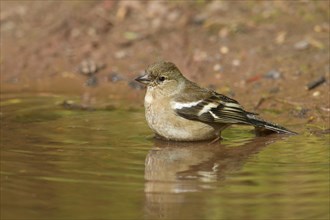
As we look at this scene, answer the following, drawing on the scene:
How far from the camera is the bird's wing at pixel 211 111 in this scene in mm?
9477

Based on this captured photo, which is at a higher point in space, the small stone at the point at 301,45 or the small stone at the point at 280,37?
the small stone at the point at 280,37

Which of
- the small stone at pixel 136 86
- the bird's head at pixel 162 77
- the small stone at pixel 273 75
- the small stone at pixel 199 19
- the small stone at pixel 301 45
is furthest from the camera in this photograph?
the small stone at pixel 199 19

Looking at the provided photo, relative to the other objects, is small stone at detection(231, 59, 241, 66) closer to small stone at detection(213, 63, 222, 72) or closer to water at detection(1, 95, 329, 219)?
small stone at detection(213, 63, 222, 72)

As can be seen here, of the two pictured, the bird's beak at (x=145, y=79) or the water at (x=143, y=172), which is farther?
the bird's beak at (x=145, y=79)

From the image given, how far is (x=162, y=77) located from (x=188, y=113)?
65 cm

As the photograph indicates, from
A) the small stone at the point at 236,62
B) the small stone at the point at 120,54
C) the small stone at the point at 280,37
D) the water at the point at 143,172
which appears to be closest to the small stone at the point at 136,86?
the small stone at the point at 120,54

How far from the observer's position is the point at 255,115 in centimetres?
977

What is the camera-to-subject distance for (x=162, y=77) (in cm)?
989

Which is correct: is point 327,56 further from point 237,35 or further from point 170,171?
point 170,171

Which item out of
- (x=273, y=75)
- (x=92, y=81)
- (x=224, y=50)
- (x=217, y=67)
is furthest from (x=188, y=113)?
(x=224, y=50)

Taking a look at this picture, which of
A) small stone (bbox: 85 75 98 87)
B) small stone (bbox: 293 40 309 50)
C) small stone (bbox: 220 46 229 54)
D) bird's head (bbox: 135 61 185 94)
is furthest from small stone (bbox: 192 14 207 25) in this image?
bird's head (bbox: 135 61 185 94)

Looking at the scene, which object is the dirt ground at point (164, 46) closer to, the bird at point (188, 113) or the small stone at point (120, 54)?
the small stone at point (120, 54)

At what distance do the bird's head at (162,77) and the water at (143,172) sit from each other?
0.55 m

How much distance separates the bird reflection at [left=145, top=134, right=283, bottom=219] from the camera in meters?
6.81
